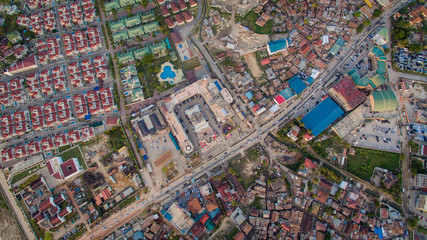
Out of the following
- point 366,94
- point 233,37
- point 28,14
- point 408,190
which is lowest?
point 408,190

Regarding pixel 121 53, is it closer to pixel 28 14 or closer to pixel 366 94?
pixel 28 14

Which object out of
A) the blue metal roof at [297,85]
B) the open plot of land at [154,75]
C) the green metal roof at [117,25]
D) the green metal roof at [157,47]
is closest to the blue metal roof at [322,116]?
the blue metal roof at [297,85]

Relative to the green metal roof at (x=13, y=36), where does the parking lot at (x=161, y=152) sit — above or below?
below

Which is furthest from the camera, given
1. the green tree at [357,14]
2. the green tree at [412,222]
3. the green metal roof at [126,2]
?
the green metal roof at [126,2]

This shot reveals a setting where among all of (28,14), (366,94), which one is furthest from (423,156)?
→ (28,14)

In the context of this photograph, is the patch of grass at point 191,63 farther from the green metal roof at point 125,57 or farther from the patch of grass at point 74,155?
the patch of grass at point 74,155

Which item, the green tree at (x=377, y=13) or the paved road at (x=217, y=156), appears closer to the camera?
the paved road at (x=217, y=156)

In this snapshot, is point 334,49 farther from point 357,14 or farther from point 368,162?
point 368,162

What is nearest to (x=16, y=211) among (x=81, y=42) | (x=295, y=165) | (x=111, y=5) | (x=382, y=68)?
(x=81, y=42)
